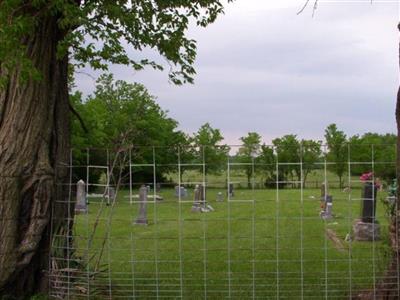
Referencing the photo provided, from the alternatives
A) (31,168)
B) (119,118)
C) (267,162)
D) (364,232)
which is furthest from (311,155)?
(119,118)

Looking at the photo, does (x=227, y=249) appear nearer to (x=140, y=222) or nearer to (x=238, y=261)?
(x=238, y=261)

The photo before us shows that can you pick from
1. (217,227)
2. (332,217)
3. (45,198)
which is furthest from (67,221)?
(332,217)

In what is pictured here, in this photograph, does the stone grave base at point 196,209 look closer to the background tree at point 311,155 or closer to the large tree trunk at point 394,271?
the background tree at point 311,155

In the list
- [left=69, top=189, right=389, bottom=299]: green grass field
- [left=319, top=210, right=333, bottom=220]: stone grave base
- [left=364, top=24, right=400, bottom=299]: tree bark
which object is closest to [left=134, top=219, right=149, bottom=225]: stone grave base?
[left=69, top=189, right=389, bottom=299]: green grass field

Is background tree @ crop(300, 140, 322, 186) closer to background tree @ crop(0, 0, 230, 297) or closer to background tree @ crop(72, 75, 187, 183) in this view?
background tree @ crop(0, 0, 230, 297)

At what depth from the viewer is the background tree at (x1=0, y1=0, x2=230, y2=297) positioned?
7.93 metres

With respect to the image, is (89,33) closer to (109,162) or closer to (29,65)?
(29,65)

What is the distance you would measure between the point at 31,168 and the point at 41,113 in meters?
0.76

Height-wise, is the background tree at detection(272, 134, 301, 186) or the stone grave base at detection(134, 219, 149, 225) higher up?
the background tree at detection(272, 134, 301, 186)

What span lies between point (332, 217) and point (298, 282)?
1176cm

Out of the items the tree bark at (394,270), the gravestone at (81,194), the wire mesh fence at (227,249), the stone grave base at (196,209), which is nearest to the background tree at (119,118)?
the stone grave base at (196,209)

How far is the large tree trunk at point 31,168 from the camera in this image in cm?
802

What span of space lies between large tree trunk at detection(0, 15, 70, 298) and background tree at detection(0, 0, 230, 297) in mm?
13

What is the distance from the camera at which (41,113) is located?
8.44 metres
